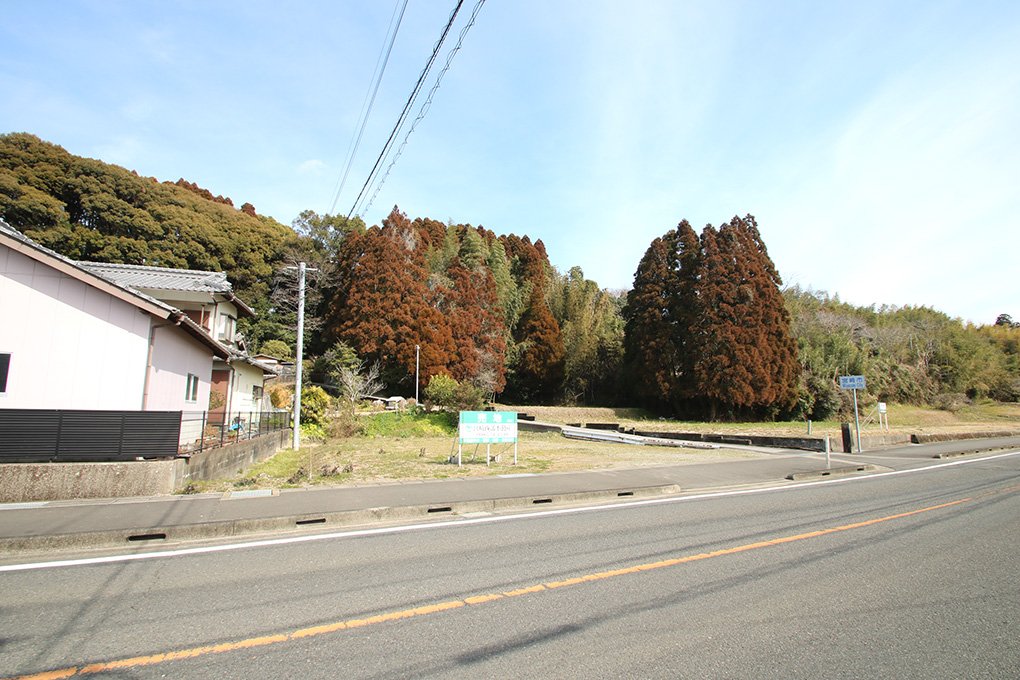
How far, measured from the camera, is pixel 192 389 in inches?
608

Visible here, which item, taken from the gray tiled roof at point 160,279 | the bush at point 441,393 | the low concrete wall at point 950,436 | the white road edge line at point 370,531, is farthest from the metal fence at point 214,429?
the low concrete wall at point 950,436

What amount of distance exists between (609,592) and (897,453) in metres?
22.7

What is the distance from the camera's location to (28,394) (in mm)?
10859

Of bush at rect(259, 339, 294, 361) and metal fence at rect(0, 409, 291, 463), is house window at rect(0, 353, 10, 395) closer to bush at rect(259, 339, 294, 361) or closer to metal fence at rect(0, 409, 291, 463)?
metal fence at rect(0, 409, 291, 463)

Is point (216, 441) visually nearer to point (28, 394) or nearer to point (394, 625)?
point (28, 394)

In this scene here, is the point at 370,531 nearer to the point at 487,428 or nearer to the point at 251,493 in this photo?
the point at 251,493

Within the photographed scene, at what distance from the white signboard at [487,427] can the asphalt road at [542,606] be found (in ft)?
20.9

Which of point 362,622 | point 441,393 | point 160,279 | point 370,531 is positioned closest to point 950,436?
point 441,393

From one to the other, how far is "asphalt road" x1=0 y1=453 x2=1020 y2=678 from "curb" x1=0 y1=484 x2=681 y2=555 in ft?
2.73

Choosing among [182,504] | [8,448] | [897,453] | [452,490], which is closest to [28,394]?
[8,448]

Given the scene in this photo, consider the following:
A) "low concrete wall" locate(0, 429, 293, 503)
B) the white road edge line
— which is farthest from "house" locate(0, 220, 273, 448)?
the white road edge line

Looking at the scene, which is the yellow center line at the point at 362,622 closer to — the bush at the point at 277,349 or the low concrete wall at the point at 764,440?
the low concrete wall at the point at 764,440

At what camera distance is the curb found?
6484 millimetres

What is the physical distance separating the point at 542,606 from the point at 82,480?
29.0ft
